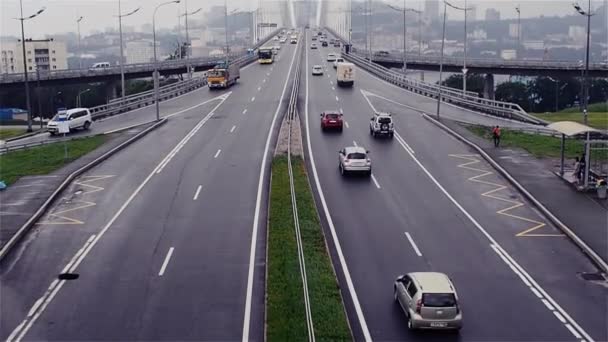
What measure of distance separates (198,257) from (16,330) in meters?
6.66

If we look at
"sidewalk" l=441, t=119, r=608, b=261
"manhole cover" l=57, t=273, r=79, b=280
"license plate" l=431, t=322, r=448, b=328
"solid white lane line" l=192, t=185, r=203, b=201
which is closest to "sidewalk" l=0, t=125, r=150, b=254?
"manhole cover" l=57, t=273, r=79, b=280

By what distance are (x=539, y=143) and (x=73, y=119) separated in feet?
98.7

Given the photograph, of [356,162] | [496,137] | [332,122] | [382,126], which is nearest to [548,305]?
[356,162]

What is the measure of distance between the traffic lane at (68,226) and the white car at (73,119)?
9926mm

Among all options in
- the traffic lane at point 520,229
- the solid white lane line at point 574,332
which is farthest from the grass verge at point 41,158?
the solid white lane line at point 574,332

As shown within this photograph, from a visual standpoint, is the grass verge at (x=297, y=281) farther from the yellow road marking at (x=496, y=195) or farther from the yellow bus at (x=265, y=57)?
the yellow bus at (x=265, y=57)

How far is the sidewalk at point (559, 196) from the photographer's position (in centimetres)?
2698

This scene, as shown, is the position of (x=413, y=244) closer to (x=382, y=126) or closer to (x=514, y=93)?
(x=382, y=126)

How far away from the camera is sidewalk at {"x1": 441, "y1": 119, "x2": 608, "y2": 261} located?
27.0m

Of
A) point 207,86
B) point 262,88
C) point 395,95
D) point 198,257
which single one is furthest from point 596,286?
point 207,86

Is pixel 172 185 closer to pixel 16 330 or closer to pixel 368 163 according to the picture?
pixel 368 163

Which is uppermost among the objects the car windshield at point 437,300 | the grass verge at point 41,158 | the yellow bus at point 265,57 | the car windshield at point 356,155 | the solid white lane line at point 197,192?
the yellow bus at point 265,57

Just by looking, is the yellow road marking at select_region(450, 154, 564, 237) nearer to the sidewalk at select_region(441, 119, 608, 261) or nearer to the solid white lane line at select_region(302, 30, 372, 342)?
the sidewalk at select_region(441, 119, 608, 261)

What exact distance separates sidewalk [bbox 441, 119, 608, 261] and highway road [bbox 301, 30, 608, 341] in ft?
2.52
